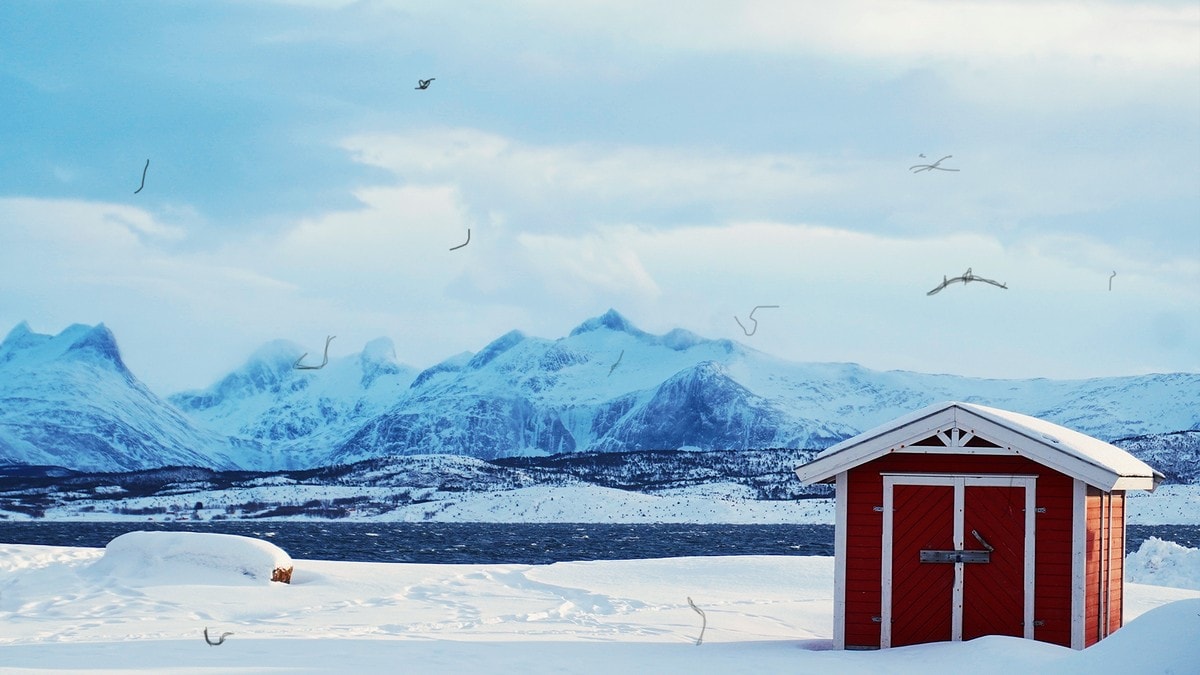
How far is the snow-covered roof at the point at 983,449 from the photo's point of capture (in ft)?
72.9

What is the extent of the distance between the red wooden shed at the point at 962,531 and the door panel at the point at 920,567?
0.02 m

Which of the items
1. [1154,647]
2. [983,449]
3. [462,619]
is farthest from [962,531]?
[462,619]

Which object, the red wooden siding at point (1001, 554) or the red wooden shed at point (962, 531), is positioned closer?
the red wooden shed at point (962, 531)

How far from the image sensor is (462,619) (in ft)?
91.8

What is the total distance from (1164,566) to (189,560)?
29.4m

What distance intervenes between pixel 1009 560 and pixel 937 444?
84.0 inches

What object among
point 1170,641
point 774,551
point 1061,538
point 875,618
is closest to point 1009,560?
point 1061,538

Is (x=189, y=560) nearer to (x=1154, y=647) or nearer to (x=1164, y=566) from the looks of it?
(x=1154, y=647)

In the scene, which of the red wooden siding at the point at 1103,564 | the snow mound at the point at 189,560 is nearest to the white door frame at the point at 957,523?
the red wooden siding at the point at 1103,564

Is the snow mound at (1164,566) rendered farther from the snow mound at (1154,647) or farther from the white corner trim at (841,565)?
the snow mound at (1154,647)

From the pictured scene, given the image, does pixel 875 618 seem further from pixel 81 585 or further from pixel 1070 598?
pixel 81 585

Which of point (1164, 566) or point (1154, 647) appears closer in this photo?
point (1154, 647)

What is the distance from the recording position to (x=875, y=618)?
23.2 m

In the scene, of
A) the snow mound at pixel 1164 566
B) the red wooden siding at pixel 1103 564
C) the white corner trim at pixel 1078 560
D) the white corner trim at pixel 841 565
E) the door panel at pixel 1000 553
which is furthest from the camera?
the snow mound at pixel 1164 566
